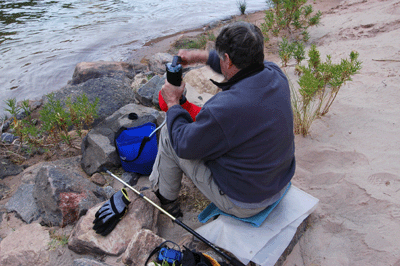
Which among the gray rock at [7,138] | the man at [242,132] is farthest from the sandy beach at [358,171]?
the gray rock at [7,138]

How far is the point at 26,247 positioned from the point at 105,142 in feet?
4.54

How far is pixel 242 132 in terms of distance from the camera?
170 cm

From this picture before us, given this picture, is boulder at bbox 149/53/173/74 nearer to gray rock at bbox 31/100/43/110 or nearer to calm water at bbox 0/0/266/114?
calm water at bbox 0/0/266/114

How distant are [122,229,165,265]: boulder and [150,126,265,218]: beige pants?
1.54ft

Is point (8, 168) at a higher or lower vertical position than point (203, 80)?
lower

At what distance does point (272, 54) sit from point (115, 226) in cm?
525

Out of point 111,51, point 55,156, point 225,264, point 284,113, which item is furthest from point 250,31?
point 111,51

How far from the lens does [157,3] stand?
13164mm

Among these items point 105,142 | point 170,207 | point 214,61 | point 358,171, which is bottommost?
point 170,207

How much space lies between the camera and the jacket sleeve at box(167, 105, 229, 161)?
5.53 ft

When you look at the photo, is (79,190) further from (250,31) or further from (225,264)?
(250,31)

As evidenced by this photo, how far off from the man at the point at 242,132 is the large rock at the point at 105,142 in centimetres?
150

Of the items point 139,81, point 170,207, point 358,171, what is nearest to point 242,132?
point 170,207

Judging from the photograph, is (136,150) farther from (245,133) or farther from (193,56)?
(245,133)
